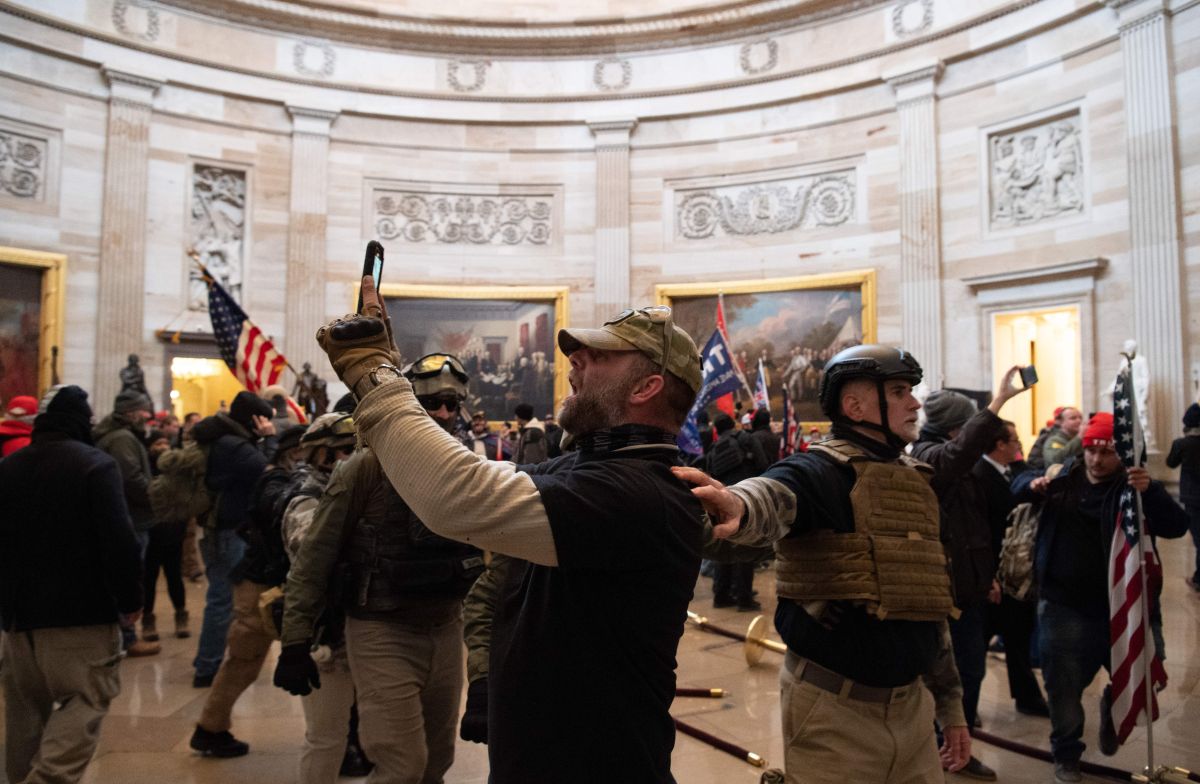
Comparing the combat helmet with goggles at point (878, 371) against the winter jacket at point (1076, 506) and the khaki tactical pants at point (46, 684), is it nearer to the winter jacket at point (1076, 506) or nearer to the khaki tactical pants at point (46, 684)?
the winter jacket at point (1076, 506)

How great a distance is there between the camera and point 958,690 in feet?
9.91

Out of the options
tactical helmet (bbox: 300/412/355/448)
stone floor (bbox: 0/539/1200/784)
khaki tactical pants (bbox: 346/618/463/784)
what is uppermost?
tactical helmet (bbox: 300/412/355/448)

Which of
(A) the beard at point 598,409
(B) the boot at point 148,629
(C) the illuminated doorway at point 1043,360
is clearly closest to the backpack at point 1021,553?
(A) the beard at point 598,409

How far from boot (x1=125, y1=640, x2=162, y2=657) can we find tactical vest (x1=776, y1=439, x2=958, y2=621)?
6249 millimetres

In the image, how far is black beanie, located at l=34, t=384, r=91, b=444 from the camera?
3840mm

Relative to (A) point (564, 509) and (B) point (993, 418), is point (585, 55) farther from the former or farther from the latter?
(A) point (564, 509)

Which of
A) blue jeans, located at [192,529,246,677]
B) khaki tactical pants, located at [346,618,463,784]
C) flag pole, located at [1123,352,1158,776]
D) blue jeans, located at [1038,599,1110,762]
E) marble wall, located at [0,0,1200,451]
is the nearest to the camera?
khaki tactical pants, located at [346,618,463,784]

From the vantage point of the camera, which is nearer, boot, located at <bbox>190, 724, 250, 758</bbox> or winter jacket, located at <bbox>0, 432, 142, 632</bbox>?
winter jacket, located at <bbox>0, 432, 142, 632</bbox>

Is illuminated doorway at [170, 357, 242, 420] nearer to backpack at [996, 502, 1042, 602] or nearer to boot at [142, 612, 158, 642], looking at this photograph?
boot at [142, 612, 158, 642]

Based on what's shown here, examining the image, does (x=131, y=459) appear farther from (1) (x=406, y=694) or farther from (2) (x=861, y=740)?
(2) (x=861, y=740)

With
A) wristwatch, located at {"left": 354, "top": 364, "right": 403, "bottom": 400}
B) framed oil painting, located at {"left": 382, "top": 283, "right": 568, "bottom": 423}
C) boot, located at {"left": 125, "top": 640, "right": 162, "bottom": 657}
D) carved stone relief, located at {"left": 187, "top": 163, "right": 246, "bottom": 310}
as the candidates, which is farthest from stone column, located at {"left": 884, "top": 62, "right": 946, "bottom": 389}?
wristwatch, located at {"left": 354, "top": 364, "right": 403, "bottom": 400}

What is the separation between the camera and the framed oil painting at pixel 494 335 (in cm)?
1830

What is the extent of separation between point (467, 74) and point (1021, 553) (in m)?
17.3

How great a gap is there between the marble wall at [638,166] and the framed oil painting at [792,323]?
489 mm
